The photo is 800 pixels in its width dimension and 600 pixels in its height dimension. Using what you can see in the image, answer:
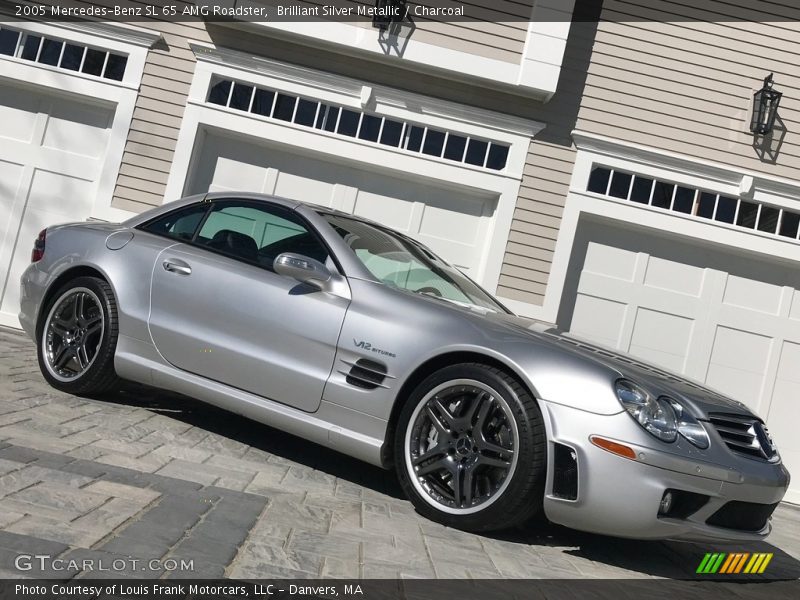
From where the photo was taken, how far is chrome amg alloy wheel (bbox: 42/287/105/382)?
15.1 feet

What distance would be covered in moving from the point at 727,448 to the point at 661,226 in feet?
16.5

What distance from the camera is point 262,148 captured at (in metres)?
8.24

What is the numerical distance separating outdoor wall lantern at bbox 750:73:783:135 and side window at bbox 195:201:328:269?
5693 mm

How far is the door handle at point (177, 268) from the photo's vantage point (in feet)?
14.2

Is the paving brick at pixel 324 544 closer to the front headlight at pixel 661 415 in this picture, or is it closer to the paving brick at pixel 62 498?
the paving brick at pixel 62 498

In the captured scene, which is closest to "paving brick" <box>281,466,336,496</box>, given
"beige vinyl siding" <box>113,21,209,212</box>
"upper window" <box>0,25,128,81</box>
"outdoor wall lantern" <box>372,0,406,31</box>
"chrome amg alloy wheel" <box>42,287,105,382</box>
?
"chrome amg alloy wheel" <box>42,287,105,382</box>

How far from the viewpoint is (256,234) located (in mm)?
4383

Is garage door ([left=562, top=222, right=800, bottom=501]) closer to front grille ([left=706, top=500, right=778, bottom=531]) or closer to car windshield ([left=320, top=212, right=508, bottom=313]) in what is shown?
car windshield ([left=320, top=212, right=508, bottom=313])

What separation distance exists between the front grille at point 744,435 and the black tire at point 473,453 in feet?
2.58

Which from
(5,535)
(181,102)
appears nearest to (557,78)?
(181,102)

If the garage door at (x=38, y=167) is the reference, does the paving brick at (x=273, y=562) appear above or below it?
below

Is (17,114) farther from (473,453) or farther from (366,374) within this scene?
(473,453)

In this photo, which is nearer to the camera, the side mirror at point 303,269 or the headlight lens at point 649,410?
the headlight lens at point 649,410

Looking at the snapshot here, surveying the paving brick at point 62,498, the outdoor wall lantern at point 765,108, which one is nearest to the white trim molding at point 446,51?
the outdoor wall lantern at point 765,108
